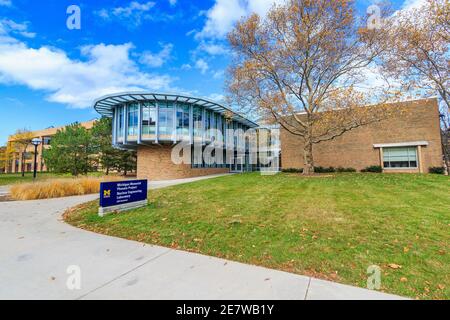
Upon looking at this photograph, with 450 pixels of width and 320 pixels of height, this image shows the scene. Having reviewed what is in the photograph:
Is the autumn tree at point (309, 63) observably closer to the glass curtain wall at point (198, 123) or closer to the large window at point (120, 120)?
the glass curtain wall at point (198, 123)

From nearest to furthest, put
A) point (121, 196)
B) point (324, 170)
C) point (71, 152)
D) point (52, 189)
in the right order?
point (121, 196), point (52, 189), point (324, 170), point (71, 152)

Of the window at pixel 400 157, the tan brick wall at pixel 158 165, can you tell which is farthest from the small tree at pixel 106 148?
the window at pixel 400 157

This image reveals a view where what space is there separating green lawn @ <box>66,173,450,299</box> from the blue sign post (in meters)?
0.45

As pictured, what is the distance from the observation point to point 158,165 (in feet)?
76.7

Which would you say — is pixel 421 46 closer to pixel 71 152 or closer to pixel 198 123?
pixel 198 123

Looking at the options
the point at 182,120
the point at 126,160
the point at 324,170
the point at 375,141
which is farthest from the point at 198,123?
the point at 375,141

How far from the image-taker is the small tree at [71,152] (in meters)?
25.1

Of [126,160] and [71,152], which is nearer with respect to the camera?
[71,152]

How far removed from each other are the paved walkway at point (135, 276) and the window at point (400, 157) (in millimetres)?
22318

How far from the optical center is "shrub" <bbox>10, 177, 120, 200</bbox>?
11.3 metres

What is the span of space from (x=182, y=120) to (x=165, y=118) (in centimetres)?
176

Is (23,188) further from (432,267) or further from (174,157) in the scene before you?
(432,267)

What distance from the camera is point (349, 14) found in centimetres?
1353

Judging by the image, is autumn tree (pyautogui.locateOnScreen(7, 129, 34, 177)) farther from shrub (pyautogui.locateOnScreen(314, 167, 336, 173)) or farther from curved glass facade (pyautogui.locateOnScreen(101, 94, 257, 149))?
shrub (pyautogui.locateOnScreen(314, 167, 336, 173))
